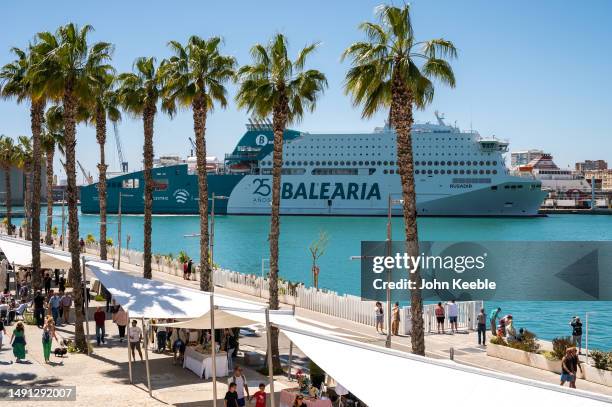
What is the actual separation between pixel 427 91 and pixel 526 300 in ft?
89.3

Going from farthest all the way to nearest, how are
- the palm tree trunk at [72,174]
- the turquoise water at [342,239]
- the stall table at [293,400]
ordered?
the turquoise water at [342,239], the palm tree trunk at [72,174], the stall table at [293,400]

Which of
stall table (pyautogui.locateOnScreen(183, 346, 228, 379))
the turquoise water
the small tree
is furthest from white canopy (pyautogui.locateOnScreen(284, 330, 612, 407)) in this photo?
the turquoise water

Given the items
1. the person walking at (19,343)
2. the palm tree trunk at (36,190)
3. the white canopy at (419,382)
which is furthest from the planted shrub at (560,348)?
the palm tree trunk at (36,190)

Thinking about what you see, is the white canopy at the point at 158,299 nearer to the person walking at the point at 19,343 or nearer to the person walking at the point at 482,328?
the person walking at the point at 19,343

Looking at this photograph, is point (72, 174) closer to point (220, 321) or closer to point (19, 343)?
point (19, 343)

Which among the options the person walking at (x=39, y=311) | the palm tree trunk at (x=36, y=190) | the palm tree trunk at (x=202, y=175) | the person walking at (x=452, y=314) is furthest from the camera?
the palm tree trunk at (x=36, y=190)

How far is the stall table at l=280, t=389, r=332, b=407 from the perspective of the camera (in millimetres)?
11078

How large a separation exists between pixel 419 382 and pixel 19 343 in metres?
10.1

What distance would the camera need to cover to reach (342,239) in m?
73.8

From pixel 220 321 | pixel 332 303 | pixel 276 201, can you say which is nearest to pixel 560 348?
pixel 276 201

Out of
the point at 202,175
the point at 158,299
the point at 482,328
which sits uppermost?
the point at 202,175

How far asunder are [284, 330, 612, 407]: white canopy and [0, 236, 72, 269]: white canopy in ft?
49.7

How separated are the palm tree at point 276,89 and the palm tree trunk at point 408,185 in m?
3.56

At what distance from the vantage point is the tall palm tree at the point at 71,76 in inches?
709
